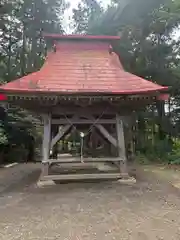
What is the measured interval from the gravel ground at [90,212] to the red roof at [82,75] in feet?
7.31

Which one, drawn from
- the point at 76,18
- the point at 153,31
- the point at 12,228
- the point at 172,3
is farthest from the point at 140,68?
the point at 12,228

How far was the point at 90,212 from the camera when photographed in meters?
4.90

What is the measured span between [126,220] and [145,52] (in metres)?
13.3

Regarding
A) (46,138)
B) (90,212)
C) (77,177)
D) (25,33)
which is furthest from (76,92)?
(25,33)

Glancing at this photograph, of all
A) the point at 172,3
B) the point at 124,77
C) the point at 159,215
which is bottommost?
the point at 159,215

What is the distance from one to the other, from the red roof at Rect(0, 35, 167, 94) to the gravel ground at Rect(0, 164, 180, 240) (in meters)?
2.23

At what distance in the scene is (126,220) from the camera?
4.42 m

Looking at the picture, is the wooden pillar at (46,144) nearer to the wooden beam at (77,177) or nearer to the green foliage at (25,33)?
the wooden beam at (77,177)

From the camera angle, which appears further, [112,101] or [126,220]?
[112,101]

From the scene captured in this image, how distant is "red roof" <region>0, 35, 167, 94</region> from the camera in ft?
22.6

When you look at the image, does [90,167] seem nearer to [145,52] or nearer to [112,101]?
[112,101]

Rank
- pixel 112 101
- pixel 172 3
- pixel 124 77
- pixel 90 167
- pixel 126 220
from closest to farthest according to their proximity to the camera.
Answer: pixel 126 220, pixel 112 101, pixel 124 77, pixel 90 167, pixel 172 3

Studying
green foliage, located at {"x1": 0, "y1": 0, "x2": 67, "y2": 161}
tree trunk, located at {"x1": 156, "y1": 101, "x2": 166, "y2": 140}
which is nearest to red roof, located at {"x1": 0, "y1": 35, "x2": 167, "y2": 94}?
tree trunk, located at {"x1": 156, "y1": 101, "x2": 166, "y2": 140}

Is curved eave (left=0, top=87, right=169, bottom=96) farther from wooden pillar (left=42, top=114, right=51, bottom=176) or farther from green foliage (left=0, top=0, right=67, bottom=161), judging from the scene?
green foliage (left=0, top=0, right=67, bottom=161)
